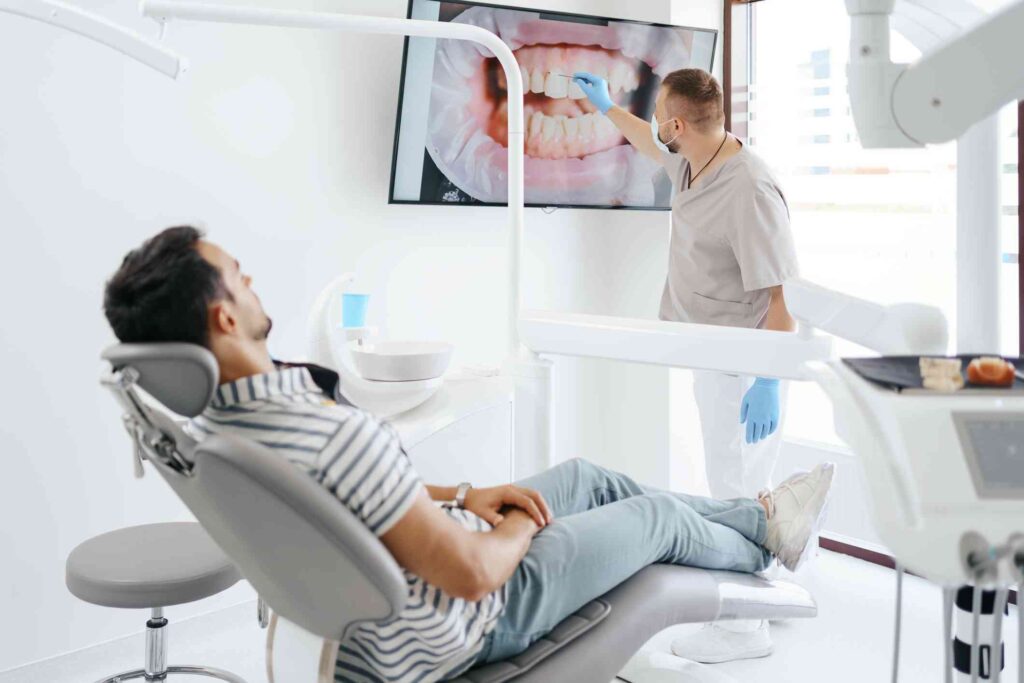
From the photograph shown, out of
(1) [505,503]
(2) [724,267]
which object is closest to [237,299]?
(1) [505,503]

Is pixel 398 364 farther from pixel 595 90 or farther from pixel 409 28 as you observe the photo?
pixel 595 90

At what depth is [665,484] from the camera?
148 inches

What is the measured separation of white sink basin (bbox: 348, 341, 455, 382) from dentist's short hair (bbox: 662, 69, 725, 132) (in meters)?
0.93

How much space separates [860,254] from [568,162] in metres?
1.01

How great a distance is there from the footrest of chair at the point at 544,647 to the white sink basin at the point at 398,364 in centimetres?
77

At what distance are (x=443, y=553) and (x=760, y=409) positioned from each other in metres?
1.34

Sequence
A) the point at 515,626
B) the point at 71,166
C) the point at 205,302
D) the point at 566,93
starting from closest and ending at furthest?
the point at 205,302 < the point at 515,626 < the point at 71,166 < the point at 566,93

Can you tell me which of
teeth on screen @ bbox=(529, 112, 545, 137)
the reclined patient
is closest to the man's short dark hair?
the reclined patient

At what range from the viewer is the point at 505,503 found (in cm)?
176

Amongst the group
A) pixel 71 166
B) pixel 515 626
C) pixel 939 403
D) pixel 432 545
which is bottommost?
pixel 515 626

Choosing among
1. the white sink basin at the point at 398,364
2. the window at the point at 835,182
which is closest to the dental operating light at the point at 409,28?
the white sink basin at the point at 398,364

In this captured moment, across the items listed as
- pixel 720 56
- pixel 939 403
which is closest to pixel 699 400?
pixel 720 56

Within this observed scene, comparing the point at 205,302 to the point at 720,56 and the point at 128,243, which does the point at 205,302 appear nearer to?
the point at 128,243

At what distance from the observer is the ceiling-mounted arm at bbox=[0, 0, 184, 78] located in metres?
1.90
